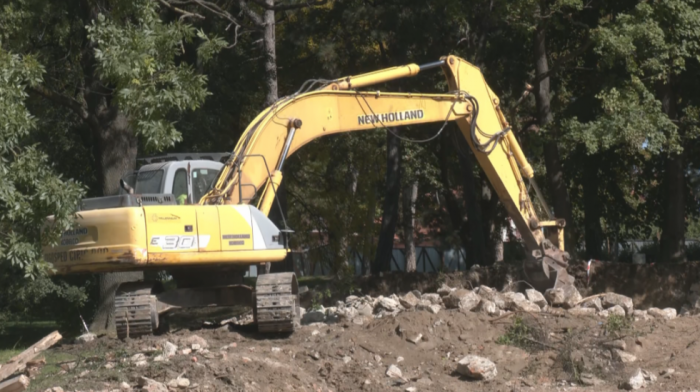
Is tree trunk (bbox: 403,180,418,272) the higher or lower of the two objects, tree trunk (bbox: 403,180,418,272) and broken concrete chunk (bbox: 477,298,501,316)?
the higher

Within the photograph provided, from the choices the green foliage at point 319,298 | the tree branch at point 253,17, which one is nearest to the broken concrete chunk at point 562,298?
the green foliage at point 319,298

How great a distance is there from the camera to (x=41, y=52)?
738 inches

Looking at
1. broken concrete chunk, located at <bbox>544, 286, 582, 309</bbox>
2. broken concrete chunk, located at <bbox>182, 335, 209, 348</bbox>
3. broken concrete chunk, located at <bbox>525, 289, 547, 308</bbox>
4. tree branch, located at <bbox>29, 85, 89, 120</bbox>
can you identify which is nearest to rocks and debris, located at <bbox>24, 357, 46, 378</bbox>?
broken concrete chunk, located at <bbox>182, 335, 209, 348</bbox>

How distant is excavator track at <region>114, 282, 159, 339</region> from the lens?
1327 cm

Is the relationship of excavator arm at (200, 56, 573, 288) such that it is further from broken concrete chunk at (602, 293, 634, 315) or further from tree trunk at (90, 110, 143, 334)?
tree trunk at (90, 110, 143, 334)

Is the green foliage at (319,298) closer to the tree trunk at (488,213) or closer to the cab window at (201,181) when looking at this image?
the cab window at (201,181)

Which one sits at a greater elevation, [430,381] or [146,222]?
[146,222]

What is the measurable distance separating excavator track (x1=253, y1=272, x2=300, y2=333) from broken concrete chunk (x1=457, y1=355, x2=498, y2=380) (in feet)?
7.82

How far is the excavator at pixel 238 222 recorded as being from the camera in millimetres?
12547

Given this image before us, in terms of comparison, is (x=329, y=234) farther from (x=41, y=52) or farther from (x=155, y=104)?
(x=155, y=104)

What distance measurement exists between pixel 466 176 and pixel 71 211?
582 inches

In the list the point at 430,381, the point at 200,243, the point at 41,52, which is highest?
the point at 41,52

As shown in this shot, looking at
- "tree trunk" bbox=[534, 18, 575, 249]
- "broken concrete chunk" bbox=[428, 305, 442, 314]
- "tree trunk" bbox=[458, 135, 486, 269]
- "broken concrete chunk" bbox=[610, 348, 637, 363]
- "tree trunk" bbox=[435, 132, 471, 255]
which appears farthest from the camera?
"tree trunk" bbox=[435, 132, 471, 255]

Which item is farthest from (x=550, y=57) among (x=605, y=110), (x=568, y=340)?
(x=568, y=340)
